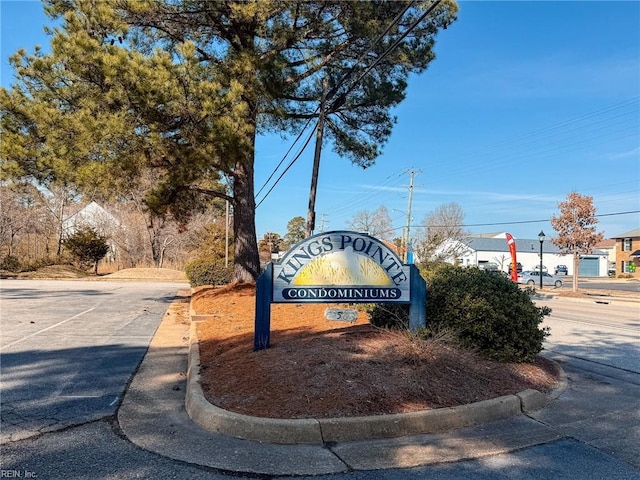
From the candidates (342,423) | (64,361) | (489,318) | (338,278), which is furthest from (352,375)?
(64,361)

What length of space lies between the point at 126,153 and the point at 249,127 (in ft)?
10.1

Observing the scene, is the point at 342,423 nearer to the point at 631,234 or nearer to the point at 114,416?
the point at 114,416

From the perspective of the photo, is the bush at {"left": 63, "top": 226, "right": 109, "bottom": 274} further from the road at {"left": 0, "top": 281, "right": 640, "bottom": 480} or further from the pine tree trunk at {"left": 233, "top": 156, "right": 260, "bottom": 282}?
the road at {"left": 0, "top": 281, "right": 640, "bottom": 480}

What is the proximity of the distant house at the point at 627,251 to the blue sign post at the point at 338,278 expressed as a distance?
63580mm

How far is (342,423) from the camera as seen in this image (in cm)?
419

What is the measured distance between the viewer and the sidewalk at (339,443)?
146 inches

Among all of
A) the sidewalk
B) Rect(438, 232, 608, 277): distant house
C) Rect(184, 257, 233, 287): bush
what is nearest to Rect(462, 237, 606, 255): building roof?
Rect(438, 232, 608, 277): distant house

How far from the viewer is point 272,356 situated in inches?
237

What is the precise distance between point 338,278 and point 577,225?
26.8 m

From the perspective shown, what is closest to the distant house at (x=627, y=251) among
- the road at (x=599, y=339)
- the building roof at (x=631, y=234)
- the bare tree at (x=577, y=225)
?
the building roof at (x=631, y=234)

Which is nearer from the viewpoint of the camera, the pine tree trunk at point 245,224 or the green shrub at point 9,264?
the pine tree trunk at point 245,224

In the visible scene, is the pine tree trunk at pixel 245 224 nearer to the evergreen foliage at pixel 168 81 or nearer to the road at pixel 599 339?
the evergreen foliage at pixel 168 81

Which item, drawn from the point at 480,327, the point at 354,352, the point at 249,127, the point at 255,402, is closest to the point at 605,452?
the point at 480,327

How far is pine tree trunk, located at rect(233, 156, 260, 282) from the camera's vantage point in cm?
1534
